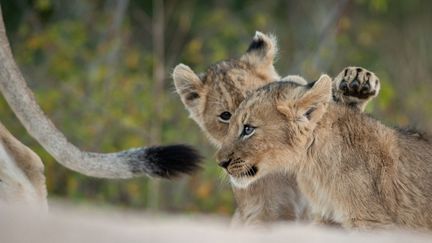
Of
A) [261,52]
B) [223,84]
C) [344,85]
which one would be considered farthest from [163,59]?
[344,85]

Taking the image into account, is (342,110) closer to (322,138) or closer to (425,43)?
(322,138)

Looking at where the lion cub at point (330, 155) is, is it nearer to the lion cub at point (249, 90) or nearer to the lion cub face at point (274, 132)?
the lion cub face at point (274, 132)

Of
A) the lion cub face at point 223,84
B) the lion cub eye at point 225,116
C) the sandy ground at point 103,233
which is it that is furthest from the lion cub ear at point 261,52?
the sandy ground at point 103,233

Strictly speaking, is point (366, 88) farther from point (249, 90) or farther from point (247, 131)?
point (247, 131)

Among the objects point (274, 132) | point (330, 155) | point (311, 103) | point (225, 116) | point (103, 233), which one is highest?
point (225, 116)

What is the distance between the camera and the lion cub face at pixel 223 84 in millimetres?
7910

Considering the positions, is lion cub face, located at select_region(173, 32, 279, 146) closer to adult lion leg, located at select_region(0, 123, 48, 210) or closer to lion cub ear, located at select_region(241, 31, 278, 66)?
lion cub ear, located at select_region(241, 31, 278, 66)

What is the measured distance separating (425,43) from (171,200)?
557 centimetres

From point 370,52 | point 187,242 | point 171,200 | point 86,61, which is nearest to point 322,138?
point 187,242

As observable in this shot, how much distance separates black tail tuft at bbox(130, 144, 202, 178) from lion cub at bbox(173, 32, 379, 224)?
0.25 m

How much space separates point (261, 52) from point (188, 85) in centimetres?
58

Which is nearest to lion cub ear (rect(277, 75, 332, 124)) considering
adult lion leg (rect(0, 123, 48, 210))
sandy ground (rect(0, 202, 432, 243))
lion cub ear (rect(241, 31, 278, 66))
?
lion cub ear (rect(241, 31, 278, 66))

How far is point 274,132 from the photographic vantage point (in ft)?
23.7

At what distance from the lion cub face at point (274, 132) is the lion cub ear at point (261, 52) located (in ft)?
3.46
